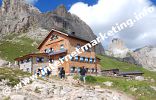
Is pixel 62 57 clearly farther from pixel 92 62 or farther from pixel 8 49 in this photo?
pixel 8 49

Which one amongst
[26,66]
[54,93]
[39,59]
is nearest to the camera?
[54,93]

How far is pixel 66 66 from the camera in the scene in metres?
71.9

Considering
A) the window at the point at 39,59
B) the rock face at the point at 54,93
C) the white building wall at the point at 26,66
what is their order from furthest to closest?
the window at the point at 39,59, the white building wall at the point at 26,66, the rock face at the point at 54,93

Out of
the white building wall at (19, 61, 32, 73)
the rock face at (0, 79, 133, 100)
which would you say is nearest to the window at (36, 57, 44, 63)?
the white building wall at (19, 61, 32, 73)

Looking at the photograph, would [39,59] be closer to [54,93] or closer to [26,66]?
[26,66]

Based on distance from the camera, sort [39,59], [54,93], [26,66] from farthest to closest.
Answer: [26,66] < [39,59] < [54,93]

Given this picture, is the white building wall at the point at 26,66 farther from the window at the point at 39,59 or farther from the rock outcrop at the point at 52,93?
the rock outcrop at the point at 52,93

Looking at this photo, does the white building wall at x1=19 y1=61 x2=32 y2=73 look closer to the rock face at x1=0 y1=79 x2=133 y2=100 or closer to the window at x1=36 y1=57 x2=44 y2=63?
the window at x1=36 y1=57 x2=44 y2=63

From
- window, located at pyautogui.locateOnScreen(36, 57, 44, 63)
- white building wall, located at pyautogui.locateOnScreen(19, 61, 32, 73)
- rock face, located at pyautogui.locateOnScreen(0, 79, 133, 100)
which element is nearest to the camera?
rock face, located at pyautogui.locateOnScreen(0, 79, 133, 100)

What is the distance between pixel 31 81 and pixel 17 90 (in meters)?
3.55

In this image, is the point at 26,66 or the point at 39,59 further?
the point at 26,66

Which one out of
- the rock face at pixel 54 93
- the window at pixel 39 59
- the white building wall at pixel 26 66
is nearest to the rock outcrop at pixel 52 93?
the rock face at pixel 54 93

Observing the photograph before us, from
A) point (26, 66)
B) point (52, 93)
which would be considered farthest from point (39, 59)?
point (52, 93)

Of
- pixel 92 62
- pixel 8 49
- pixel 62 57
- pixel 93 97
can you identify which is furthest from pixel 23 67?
pixel 8 49
